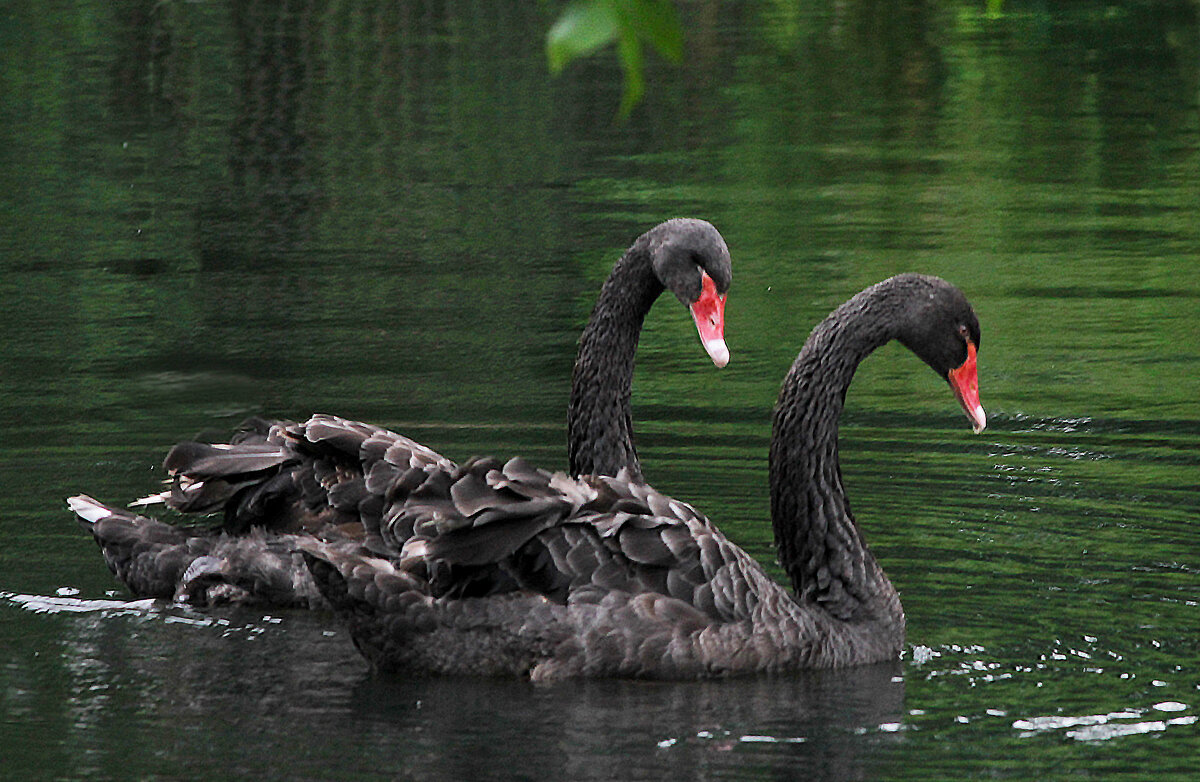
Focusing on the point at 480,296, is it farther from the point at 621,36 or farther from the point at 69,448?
the point at 621,36

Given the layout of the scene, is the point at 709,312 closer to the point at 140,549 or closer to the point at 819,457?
the point at 819,457

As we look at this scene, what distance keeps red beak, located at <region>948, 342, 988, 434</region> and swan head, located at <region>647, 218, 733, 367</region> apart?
100 cm

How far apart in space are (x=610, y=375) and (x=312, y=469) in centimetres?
121

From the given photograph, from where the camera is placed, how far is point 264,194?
57.1 ft

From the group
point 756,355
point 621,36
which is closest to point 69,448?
point 756,355

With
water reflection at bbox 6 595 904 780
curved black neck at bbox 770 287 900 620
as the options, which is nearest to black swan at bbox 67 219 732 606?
water reflection at bbox 6 595 904 780

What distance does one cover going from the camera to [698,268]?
27.3 feet

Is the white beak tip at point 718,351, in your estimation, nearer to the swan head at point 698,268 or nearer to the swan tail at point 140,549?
the swan head at point 698,268

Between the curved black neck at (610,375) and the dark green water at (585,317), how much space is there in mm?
623

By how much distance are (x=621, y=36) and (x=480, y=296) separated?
10659 millimetres

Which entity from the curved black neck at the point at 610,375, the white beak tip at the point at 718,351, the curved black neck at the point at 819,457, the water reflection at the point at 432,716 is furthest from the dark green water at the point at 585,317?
the white beak tip at the point at 718,351

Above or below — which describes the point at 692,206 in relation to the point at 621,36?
below

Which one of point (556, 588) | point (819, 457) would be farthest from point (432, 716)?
point (819, 457)

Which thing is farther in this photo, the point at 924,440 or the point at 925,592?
the point at 924,440
